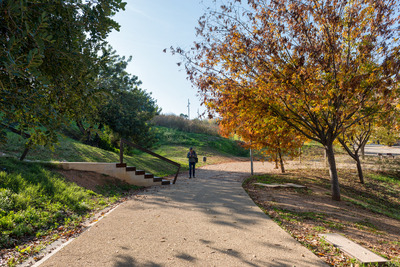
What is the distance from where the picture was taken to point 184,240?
446 cm

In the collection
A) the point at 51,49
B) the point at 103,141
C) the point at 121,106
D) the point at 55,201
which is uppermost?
the point at 121,106

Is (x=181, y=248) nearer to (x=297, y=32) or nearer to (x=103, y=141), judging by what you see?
(x=297, y=32)

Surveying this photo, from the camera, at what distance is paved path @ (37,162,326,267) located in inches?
144

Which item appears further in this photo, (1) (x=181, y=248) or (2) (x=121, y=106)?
(2) (x=121, y=106)

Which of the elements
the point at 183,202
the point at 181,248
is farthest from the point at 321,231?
the point at 183,202

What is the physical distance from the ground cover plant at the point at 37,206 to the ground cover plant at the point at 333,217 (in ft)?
15.1

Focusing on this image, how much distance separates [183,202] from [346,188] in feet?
33.5

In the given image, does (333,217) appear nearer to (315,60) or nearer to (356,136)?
(315,60)

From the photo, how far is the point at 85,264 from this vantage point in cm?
351

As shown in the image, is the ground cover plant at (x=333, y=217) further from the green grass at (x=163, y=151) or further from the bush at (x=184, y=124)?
the bush at (x=184, y=124)

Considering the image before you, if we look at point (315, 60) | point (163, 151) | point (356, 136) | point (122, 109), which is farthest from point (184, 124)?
point (315, 60)

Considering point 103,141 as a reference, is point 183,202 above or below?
below

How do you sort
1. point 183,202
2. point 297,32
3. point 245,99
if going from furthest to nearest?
point 245,99, point 297,32, point 183,202

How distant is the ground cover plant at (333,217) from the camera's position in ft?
14.4
